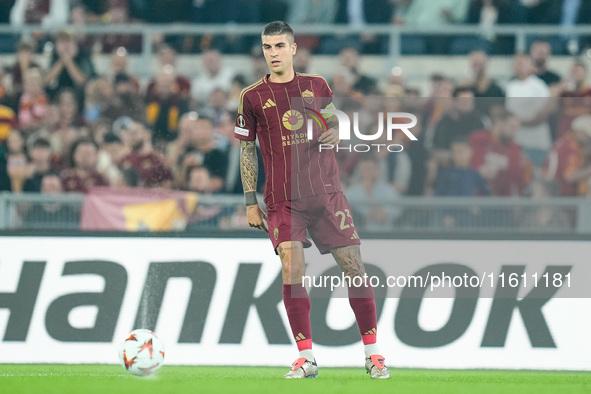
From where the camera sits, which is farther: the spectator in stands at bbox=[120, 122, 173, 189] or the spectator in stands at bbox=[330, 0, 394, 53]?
the spectator in stands at bbox=[330, 0, 394, 53]

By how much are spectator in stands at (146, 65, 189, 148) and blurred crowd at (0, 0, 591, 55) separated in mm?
1463

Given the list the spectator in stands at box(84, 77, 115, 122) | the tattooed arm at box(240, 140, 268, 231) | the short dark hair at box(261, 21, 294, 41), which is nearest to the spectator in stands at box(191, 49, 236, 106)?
the spectator in stands at box(84, 77, 115, 122)

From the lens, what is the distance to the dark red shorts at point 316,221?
7.22m

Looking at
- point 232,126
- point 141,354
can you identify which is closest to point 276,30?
point 141,354

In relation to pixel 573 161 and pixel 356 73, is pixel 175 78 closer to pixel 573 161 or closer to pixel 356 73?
pixel 356 73

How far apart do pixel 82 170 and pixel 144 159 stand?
73 centimetres

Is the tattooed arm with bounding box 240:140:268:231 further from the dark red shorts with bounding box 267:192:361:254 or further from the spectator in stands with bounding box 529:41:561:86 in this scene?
the spectator in stands with bounding box 529:41:561:86

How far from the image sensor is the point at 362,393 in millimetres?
6414

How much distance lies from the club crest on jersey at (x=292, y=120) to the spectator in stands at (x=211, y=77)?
238 inches

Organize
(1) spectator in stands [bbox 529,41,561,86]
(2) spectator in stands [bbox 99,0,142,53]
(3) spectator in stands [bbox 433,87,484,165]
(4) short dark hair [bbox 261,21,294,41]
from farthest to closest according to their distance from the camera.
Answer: (2) spectator in stands [bbox 99,0,142,53]
(1) spectator in stands [bbox 529,41,561,86]
(3) spectator in stands [bbox 433,87,484,165]
(4) short dark hair [bbox 261,21,294,41]

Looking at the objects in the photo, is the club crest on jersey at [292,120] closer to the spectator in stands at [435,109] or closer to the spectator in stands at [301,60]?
the spectator in stands at [435,109]

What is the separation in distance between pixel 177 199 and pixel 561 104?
4.25 m

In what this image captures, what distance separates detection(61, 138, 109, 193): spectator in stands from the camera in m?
10.7

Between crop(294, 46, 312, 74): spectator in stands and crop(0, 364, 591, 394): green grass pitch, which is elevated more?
crop(294, 46, 312, 74): spectator in stands
